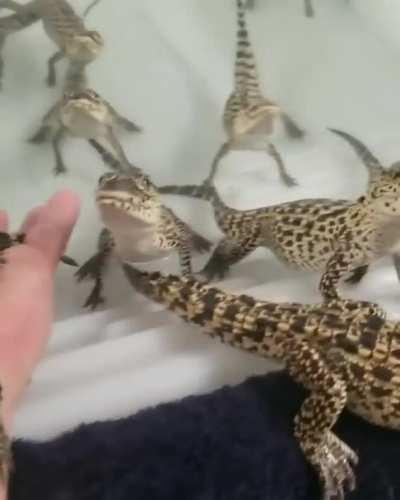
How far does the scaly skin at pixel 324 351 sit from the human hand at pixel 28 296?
19cm

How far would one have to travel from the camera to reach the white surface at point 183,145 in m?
1.17

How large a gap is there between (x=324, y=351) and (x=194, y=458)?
223 mm

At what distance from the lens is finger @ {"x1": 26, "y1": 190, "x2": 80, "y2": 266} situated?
1.25 m

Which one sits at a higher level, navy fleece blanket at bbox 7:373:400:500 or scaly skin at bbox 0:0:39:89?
scaly skin at bbox 0:0:39:89

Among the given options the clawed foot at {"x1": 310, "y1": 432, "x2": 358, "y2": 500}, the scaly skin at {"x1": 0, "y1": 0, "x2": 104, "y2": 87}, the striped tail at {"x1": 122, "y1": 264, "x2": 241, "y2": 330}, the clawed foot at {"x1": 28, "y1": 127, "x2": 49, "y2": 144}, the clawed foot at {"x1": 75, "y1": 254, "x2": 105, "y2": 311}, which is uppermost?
the scaly skin at {"x1": 0, "y1": 0, "x2": 104, "y2": 87}

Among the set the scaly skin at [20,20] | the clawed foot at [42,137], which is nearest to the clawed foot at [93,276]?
the clawed foot at [42,137]

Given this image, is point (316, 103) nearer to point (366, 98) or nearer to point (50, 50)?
point (366, 98)

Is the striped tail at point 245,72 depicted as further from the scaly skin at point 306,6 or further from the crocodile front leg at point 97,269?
the crocodile front leg at point 97,269

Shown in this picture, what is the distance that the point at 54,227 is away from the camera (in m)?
1.27

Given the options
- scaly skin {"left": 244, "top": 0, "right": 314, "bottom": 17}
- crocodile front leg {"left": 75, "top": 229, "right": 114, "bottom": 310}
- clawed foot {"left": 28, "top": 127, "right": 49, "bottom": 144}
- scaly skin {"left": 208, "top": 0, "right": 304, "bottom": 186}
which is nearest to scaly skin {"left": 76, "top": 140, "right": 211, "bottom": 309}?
crocodile front leg {"left": 75, "top": 229, "right": 114, "bottom": 310}

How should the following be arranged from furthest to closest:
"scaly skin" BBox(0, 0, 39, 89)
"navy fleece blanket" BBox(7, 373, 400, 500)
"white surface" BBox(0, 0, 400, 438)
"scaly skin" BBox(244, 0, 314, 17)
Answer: "scaly skin" BBox(244, 0, 314, 17) < "scaly skin" BBox(0, 0, 39, 89) < "white surface" BBox(0, 0, 400, 438) < "navy fleece blanket" BBox(7, 373, 400, 500)

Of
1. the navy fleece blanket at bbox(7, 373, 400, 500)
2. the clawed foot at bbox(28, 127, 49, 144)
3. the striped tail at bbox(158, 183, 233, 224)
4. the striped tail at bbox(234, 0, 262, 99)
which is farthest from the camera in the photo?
the clawed foot at bbox(28, 127, 49, 144)

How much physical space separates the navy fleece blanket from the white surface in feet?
0.21

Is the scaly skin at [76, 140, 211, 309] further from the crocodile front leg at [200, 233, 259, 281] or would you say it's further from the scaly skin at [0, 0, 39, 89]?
the scaly skin at [0, 0, 39, 89]
